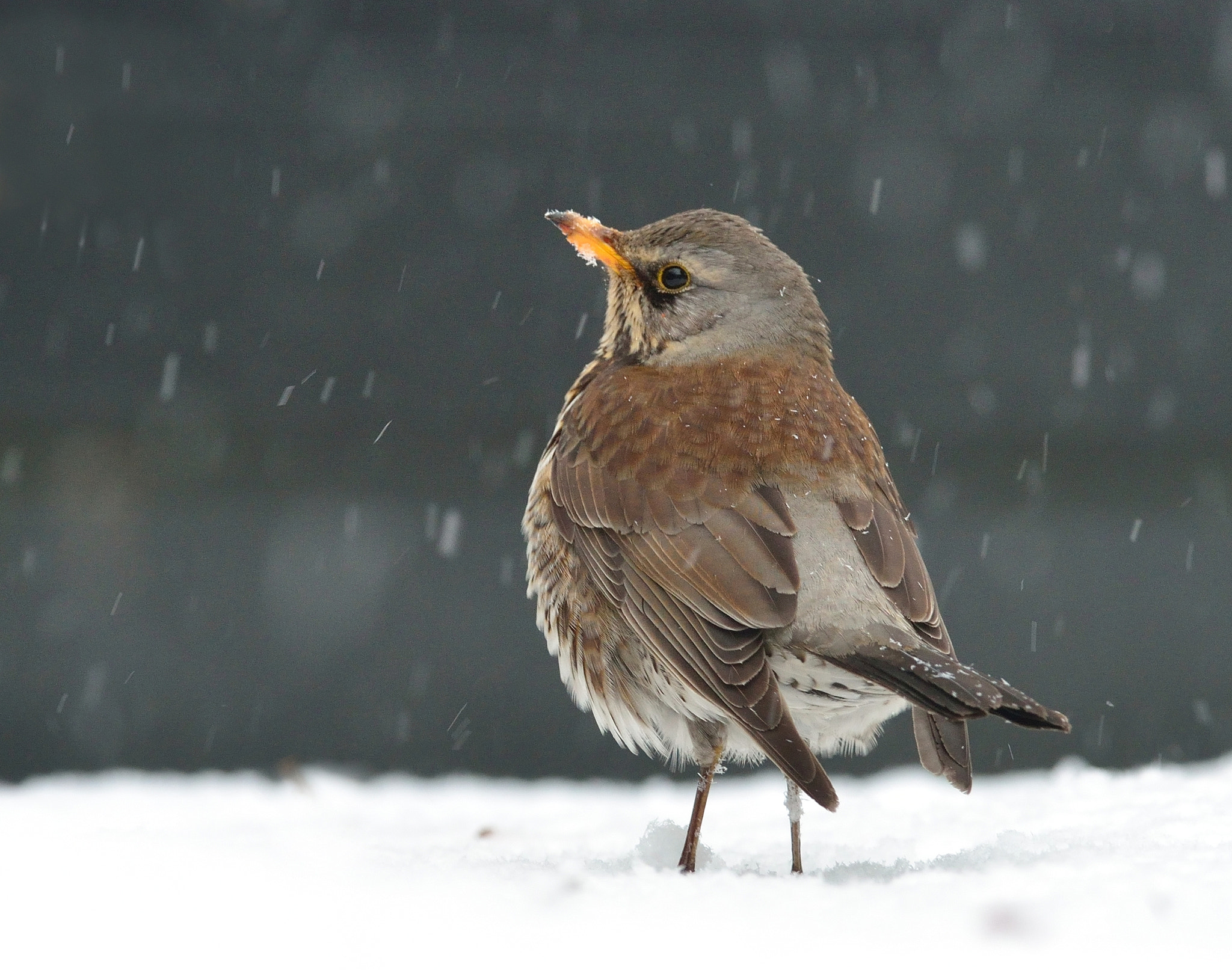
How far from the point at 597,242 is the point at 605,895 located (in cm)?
203

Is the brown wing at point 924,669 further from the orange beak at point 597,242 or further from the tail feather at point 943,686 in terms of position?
the orange beak at point 597,242

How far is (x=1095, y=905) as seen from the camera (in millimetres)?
1962

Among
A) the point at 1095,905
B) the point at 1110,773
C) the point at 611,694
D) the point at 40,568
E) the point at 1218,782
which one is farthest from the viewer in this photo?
the point at 40,568

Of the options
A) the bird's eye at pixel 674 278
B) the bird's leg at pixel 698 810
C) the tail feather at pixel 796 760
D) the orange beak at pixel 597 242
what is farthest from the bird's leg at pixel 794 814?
the orange beak at pixel 597 242

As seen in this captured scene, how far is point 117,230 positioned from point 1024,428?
13.3 feet

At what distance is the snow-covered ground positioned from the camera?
1.85 meters

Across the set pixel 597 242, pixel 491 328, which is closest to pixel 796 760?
pixel 597 242

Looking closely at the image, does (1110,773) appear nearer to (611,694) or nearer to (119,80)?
(611,694)

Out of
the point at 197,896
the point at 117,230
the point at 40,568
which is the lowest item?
the point at 40,568

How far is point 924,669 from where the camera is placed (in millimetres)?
2473

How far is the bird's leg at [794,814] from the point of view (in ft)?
9.76

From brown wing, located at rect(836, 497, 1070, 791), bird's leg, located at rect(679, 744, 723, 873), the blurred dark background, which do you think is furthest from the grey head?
A: the blurred dark background

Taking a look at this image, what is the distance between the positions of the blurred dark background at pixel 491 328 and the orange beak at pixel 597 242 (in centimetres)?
170

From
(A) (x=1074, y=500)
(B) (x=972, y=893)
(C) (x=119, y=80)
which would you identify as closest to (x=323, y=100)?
(C) (x=119, y=80)
